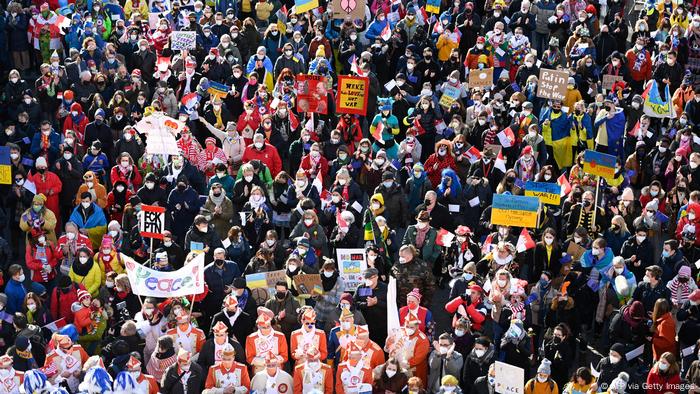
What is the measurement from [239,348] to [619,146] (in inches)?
337

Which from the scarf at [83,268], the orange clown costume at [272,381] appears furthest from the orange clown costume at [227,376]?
the scarf at [83,268]

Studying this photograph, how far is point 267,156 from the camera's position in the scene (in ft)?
72.5

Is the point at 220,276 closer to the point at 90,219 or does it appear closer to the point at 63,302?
the point at 63,302

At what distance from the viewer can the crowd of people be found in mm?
17344

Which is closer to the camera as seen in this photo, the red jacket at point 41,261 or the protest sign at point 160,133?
the red jacket at point 41,261

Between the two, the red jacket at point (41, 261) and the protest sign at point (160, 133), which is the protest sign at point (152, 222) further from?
the protest sign at point (160, 133)

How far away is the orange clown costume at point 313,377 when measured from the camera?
658 inches

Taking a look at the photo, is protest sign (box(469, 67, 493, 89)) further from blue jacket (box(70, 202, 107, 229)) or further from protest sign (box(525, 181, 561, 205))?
blue jacket (box(70, 202, 107, 229))

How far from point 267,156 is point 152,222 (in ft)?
10.1

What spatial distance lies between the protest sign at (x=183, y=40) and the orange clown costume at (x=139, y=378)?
9.85 meters

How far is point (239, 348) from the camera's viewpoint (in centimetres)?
1720

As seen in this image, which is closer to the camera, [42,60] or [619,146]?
[619,146]

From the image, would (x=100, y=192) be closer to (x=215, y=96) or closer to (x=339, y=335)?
(x=215, y=96)

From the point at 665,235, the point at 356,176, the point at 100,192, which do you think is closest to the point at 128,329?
the point at 100,192
